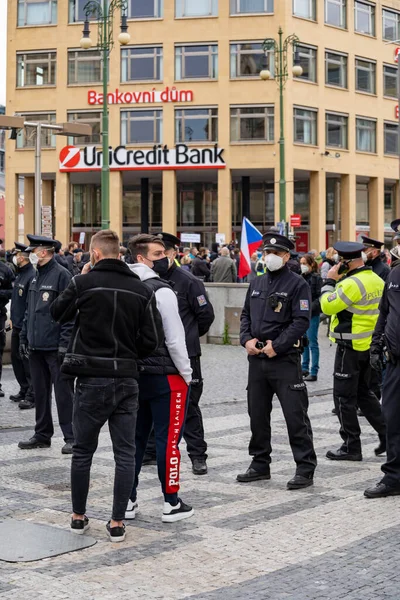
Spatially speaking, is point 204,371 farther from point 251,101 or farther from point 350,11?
point 350,11

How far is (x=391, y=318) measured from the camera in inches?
312

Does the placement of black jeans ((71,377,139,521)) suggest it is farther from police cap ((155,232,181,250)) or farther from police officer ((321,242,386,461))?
police officer ((321,242,386,461))

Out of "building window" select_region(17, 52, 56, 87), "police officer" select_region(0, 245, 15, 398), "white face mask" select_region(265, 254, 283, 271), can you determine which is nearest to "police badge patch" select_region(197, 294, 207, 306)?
"white face mask" select_region(265, 254, 283, 271)

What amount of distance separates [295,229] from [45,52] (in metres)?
15.7

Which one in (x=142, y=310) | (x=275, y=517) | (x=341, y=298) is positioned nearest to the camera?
(x=142, y=310)

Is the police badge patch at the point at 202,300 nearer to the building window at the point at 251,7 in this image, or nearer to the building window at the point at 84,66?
the building window at the point at 251,7

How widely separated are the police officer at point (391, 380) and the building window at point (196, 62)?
45.0 metres

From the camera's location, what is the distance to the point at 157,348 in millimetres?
6754

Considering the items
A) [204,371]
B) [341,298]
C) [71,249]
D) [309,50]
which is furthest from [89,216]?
[341,298]

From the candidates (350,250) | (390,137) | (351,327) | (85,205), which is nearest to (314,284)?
(351,327)

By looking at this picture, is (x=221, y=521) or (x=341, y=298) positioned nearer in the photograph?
(x=221, y=521)

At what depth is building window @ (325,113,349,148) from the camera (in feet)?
177

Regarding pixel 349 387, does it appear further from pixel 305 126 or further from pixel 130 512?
pixel 305 126

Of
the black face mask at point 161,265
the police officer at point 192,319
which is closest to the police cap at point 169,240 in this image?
the police officer at point 192,319
